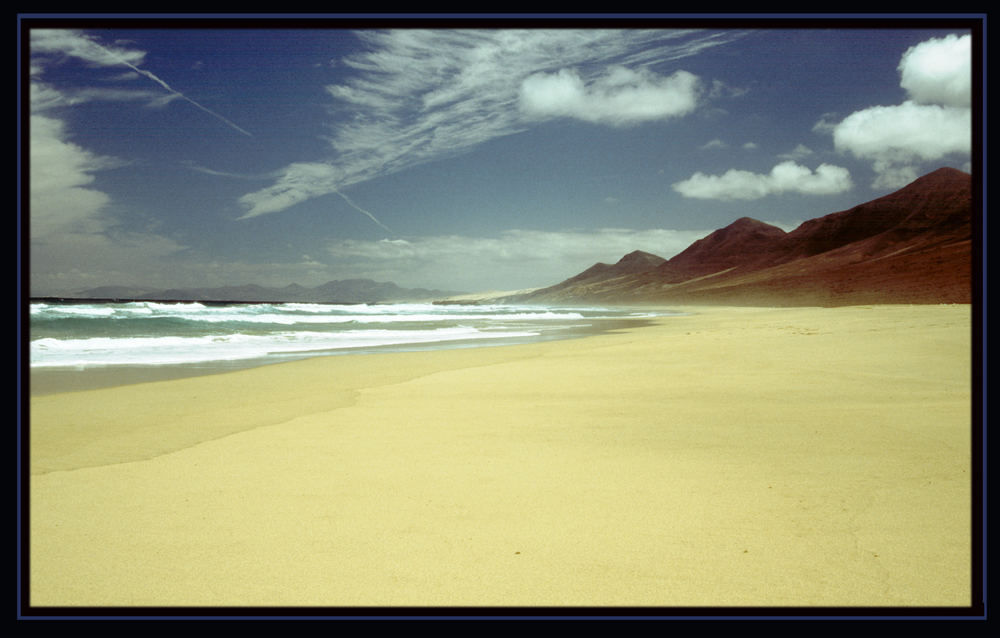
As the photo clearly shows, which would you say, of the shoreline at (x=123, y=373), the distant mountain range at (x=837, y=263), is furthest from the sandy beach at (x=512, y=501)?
the shoreline at (x=123, y=373)

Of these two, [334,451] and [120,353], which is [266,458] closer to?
[334,451]

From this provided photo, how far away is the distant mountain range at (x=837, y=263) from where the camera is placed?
43.7 meters

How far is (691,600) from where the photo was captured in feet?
5.83

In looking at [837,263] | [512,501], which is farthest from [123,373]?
[837,263]

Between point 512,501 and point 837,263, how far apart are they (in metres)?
79.8

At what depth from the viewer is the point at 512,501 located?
8.59 feet

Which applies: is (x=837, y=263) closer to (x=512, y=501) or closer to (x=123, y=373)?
(x=123, y=373)

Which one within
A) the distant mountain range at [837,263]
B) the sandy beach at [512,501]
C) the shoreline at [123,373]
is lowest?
the sandy beach at [512,501]

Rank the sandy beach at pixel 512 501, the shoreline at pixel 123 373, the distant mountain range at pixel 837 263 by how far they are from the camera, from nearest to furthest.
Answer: the sandy beach at pixel 512 501
the shoreline at pixel 123 373
the distant mountain range at pixel 837 263

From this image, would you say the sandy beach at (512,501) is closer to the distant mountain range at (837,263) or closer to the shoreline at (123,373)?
the distant mountain range at (837,263)

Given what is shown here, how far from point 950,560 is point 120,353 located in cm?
1398

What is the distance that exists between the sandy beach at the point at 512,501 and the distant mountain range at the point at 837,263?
1430 millimetres
